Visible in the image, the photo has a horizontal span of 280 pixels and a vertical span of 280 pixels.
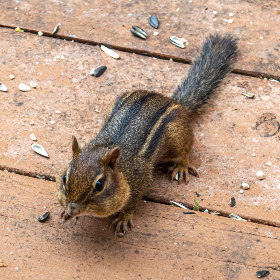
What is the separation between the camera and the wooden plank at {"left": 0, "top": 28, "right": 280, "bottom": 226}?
2734 mm

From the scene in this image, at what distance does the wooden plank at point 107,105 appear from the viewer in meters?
2.73

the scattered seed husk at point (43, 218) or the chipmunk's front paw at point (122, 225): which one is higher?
the chipmunk's front paw at point (122, 225)

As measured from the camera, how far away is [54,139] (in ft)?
9.55

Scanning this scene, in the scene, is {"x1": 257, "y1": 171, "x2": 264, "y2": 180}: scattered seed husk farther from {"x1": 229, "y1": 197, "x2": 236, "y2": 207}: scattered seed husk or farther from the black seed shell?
the black seed shell

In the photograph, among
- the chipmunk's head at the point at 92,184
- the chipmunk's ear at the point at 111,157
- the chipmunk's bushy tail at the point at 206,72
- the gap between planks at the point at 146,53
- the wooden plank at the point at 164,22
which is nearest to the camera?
the chipmunk's head at the point at 92,184

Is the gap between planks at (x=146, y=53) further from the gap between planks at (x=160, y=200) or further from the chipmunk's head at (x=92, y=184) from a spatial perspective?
the chipmunk's head at (x=92, y=184)

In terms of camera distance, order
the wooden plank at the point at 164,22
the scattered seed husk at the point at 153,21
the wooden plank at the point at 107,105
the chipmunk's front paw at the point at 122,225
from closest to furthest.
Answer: the chipmunk's front paw at the point at 122,225 < the wooden plank at the point at 107,105 < the wooden plank at the point at 164,22 < the scattered seed husk at the point at 153,21

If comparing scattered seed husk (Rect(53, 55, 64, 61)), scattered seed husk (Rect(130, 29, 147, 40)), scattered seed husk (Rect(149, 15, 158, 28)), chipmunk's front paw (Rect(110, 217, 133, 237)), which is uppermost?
scattered seed husk (Rect(149, 15, 158, 28))

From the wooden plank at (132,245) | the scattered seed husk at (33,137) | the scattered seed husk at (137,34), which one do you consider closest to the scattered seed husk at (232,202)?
the wooden plank at (132,245)

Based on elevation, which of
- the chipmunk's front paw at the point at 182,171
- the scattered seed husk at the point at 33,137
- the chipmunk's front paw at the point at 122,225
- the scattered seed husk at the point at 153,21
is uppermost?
the scattered seed husk at the point at 153,21

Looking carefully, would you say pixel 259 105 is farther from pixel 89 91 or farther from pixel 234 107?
pixel 89 91

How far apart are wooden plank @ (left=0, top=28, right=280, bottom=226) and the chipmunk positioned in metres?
0.15

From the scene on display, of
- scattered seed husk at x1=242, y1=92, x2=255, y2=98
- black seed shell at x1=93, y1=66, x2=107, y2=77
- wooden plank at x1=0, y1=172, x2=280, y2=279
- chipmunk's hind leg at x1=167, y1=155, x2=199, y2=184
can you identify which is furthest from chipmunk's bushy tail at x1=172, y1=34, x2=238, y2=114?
wooden plank at x1=0, y1=172, x2=280, y2=279

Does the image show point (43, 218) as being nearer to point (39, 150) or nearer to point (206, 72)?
point (39, 150)
